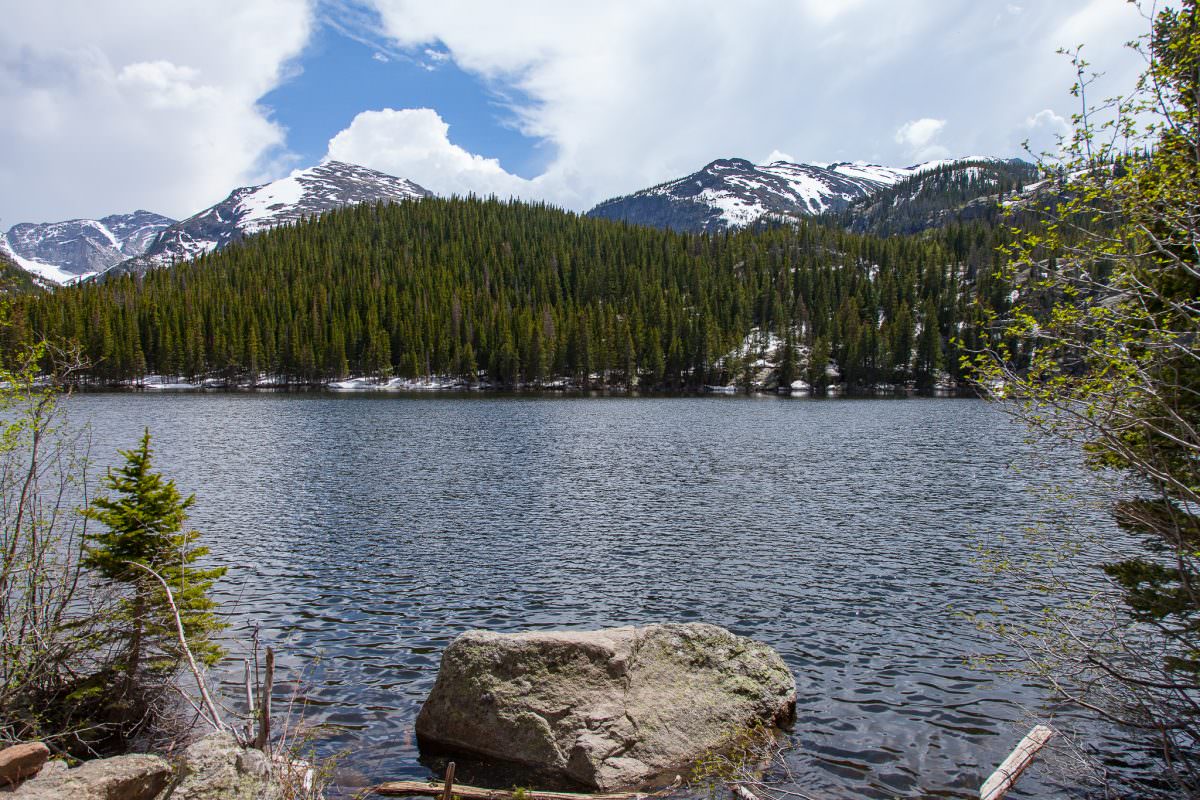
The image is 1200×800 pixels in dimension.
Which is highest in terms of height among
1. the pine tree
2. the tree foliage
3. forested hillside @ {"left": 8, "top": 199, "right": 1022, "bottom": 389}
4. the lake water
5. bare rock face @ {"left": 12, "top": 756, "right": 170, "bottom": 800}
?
forested hillside @ {"left": 8, "top": 199, "right": 1022, "bottom": 389}

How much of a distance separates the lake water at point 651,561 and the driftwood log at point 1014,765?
22.6 inches

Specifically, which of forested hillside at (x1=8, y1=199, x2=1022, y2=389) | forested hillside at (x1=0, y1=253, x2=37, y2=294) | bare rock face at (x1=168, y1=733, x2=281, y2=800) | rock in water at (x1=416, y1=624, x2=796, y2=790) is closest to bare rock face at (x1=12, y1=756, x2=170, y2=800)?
bare rock face at (x1=168, y1=733, x2=281, y2=800)

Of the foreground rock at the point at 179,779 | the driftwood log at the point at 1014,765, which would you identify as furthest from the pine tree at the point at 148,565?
the driftwood log at the point at 1014,765

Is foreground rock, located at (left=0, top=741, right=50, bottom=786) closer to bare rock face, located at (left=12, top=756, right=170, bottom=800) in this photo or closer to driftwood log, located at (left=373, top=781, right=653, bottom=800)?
bare rock face, located at (left=12, top=756, right=170, bottom=800)

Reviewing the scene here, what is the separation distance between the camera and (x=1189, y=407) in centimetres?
962

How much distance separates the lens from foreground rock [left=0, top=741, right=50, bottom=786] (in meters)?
8.52

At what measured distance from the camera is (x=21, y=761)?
871cm

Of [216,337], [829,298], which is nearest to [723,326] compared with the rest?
[829,298]

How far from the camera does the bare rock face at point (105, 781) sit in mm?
8328

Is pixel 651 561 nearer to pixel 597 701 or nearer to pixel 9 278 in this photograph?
pixel 597 701

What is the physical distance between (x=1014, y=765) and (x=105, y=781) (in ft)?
42.7

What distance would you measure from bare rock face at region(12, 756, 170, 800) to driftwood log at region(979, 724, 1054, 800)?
1133 centimetres

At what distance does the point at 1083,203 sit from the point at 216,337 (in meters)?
166

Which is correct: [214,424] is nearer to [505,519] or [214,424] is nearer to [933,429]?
[505,519]
